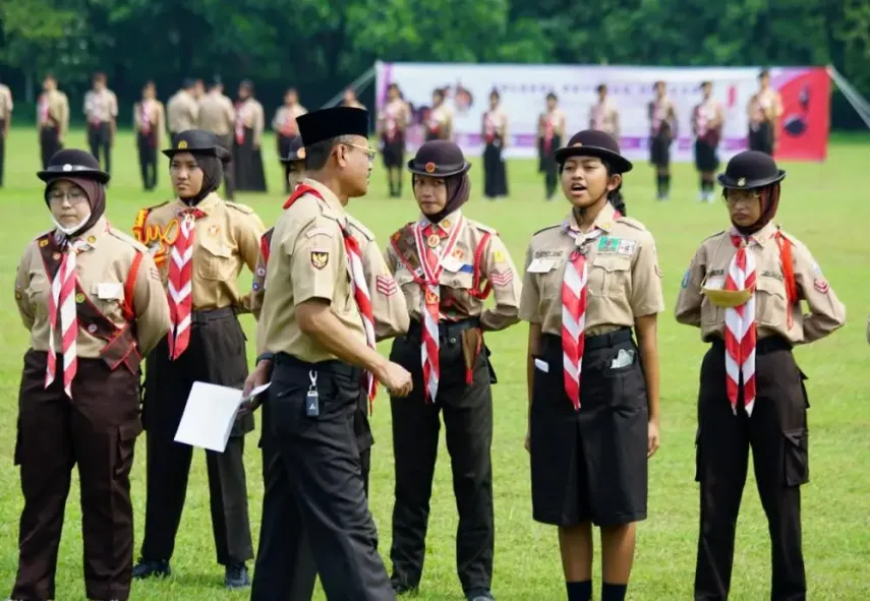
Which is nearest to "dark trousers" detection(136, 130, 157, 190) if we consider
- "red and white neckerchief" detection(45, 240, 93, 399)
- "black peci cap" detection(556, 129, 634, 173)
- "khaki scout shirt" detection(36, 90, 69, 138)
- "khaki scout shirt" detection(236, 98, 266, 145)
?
"khaki scout shirt" detection(236, 98, 266, 145)

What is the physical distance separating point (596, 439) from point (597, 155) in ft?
3.66

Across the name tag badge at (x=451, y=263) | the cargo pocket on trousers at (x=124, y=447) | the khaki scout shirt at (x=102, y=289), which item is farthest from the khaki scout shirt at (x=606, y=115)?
the cargo pocket on trousers at (x=124, y=447)

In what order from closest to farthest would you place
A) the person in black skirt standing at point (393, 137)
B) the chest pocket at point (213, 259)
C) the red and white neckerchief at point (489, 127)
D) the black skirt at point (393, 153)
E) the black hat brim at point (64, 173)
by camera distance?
the black hat brim at point (64, 173) → the chest pocket at point (213, 259) → the person in black skirt standing at point (393, 137) → the black skirt at point (393, 153) → the red and white neckerchief at point (489, 127)

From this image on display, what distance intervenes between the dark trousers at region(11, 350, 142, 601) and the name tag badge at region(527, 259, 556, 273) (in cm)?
168

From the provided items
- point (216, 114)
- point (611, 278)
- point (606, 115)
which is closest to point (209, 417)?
point (611, 278)

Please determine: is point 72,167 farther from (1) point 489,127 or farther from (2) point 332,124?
(1) point 489,127

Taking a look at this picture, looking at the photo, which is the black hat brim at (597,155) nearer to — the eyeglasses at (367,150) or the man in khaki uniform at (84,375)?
the eyeglasses at (367,150)

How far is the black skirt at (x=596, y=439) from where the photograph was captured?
7.09m

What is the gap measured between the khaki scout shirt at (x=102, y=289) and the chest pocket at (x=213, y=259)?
2.86 ft

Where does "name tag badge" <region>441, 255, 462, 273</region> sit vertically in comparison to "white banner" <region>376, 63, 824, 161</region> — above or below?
below

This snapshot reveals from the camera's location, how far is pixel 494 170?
32.9 m

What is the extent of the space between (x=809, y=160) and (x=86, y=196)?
37415 millimetres

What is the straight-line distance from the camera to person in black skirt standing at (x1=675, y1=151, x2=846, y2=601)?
291 inches

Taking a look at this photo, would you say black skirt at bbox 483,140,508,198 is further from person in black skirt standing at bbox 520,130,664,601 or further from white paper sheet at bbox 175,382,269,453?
white paper sheet at bbox 175,382,269,453
